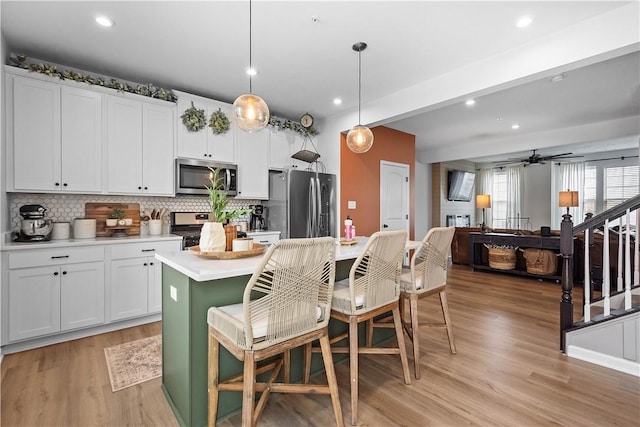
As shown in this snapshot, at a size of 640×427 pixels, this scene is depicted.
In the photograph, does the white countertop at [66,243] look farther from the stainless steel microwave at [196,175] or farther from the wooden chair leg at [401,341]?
the wooden chair leg at [401,341]

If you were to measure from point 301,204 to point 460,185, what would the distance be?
6066 millimetres

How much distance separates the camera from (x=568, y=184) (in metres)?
8.28

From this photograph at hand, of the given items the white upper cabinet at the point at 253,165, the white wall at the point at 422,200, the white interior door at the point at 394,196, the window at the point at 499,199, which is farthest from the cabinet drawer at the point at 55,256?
the window at the point at 499,199

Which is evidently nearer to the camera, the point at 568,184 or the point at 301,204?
the point at 301,204

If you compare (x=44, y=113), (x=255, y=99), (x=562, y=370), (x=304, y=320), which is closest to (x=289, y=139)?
(x=255, y=99)

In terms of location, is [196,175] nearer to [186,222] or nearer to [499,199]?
[186,222]

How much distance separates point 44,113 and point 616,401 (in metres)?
4.96

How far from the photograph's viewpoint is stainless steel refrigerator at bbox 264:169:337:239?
425cm

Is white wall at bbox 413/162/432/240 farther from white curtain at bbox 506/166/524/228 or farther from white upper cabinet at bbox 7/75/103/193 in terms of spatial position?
white upper cabinet at bbox 7/75/103/193

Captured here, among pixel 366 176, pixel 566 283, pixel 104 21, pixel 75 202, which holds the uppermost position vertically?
pixel 104 21

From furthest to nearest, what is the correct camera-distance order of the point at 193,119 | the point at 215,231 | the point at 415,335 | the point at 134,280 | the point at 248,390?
the point at 193,119, the point at 134,280, the point at 415,335, the point at 215,231, the point at 248,390

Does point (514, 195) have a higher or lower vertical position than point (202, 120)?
lower

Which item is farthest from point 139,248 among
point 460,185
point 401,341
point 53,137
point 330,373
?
point 460,185

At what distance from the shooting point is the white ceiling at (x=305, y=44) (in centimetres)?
238
